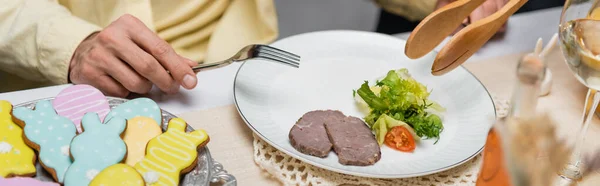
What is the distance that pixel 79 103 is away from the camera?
0.67 metres

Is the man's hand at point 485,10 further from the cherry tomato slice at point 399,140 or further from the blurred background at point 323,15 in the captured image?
the blurred background at point 323,15

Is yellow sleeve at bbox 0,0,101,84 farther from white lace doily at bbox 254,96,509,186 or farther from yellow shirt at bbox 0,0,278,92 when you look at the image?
white lace doily at bbox 254,96,509,186

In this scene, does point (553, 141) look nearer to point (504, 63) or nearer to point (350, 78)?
point (350, 78)

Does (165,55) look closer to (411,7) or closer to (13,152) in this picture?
(13,152)

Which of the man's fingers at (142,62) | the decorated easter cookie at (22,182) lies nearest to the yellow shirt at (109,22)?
the man's fingers at (142,62)

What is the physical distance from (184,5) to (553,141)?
2.70 ft

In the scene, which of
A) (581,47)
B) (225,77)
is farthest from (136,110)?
(581,47)

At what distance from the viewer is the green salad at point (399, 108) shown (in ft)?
2.41

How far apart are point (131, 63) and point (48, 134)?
197 millimetres

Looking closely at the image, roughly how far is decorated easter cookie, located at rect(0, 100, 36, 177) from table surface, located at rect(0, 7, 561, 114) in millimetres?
196

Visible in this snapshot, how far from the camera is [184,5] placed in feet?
3.46

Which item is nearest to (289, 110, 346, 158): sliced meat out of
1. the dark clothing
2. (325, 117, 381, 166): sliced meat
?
(325, 117, 381, 166): sliced meat

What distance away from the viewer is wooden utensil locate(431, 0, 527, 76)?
0.69 meters

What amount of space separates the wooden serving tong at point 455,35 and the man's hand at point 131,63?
31cm
